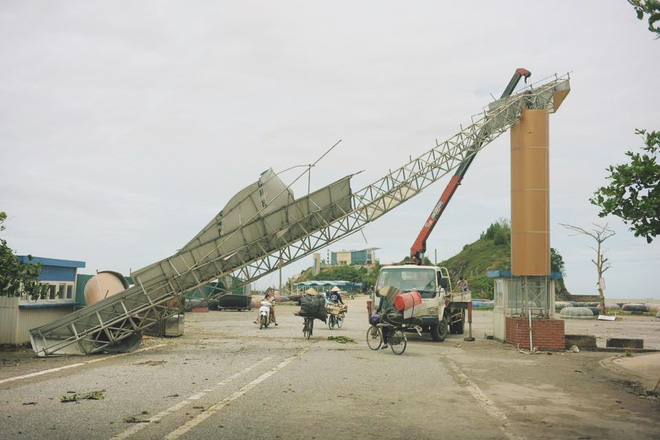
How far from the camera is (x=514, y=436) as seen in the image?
7.61 m

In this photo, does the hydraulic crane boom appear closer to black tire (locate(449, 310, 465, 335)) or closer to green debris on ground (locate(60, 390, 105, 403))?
black tire (locate(449, 310, 465, 335))

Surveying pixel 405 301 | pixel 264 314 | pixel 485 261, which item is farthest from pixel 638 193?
pixel 485 261

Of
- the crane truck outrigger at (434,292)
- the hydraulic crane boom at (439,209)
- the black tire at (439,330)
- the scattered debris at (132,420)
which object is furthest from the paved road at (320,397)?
the hydraulic crane boom at (439,209)

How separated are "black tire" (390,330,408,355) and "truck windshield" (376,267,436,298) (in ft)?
14.1

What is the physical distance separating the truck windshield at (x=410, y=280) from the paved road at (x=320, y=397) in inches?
185

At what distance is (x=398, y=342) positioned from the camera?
17.9m

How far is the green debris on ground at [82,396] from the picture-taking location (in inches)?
387

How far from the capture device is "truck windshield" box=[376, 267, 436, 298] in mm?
22406

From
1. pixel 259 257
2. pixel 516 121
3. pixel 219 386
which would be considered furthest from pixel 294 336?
pixel 219 386

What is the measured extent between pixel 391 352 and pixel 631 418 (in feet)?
31.9

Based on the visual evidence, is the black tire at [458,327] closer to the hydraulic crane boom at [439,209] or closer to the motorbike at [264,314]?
the hydraulic crane boom at [439,209]

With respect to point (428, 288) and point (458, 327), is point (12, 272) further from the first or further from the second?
point (458, 327)

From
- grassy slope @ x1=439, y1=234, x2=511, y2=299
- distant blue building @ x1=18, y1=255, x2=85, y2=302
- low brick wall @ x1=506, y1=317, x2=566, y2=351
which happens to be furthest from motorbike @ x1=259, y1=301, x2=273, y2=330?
grassy slope @ x1=439, y1=234, x2=511, y2=299

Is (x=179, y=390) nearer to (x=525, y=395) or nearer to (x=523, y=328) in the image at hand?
(x=525, y=395)
